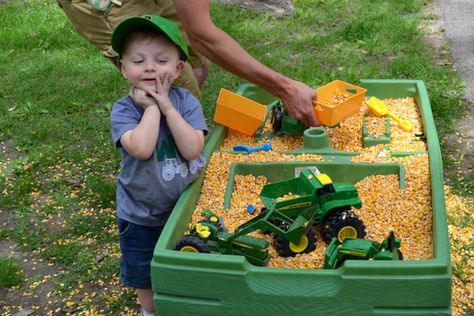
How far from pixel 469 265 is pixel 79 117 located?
2553 millimetres

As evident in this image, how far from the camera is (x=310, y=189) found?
Answer: 7.08 feet

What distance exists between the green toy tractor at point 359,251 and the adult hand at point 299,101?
816mm

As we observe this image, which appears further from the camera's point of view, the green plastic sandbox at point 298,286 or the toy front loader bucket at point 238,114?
the toy front loader bucket at point 238,114

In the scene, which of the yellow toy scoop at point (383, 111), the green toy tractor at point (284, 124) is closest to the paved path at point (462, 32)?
the yellow toy scoop at point (383, 111)

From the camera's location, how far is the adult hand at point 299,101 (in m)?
2.59

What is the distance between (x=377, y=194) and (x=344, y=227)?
34cm

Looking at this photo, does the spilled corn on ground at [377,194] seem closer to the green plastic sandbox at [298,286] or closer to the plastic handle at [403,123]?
the plastic handle at [403,123]

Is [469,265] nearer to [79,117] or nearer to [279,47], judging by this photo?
[79,117]

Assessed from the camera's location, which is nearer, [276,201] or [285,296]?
[285,296]

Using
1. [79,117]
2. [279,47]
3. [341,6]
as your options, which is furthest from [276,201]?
[341,6]

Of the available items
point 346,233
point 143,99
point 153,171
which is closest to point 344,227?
point 346,233

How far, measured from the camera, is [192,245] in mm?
1941

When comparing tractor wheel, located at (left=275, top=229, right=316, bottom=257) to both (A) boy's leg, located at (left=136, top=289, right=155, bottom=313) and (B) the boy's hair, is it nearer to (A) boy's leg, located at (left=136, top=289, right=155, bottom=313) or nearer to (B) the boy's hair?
(A) boy's leg, located at (left=136, top=289, right=155, bottom=313)

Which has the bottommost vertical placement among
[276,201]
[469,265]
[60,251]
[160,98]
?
[60,251]
